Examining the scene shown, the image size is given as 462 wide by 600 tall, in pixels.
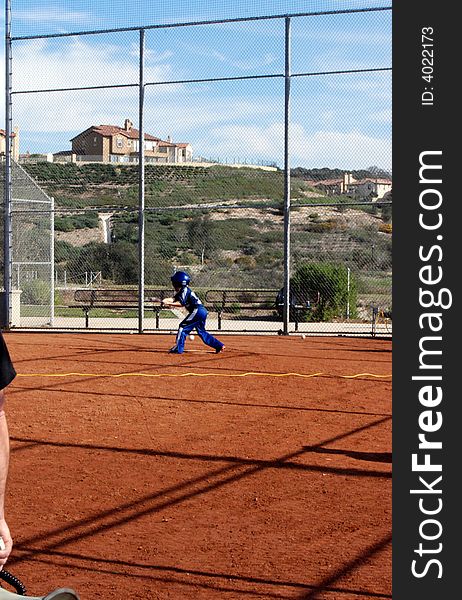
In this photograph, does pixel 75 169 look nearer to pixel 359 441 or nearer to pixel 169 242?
pixel 169 242

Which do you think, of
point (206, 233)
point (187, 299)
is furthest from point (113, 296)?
point (187, 299)

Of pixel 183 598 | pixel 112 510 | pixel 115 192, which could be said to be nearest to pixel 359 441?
pixel 112 510

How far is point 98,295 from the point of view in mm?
28406

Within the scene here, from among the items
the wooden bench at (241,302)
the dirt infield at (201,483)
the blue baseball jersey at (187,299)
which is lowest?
the dirt infield at (201,483)

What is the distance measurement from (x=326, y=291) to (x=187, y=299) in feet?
31.5

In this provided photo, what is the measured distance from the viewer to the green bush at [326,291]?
27219 mm

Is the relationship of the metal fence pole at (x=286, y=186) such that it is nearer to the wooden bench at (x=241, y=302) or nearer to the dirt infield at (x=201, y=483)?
the wooden bench at (x=241, y=302)

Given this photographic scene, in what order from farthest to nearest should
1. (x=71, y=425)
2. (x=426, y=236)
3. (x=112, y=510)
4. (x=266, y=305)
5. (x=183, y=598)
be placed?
(x=266, y=305) < (x=71, y=425) < (x=426, y=236) < (x=112, y=510) < (x=183, y=598)

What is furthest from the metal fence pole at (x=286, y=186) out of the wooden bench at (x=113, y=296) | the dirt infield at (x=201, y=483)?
the dirt infield at (x=201, y=483)

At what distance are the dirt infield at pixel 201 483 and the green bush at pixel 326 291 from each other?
11652mm

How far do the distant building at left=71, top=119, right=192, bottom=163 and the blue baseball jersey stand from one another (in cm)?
881

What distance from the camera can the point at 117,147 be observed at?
2755cm

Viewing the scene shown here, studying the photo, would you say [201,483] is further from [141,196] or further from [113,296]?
[113,296]

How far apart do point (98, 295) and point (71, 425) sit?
1776cm
